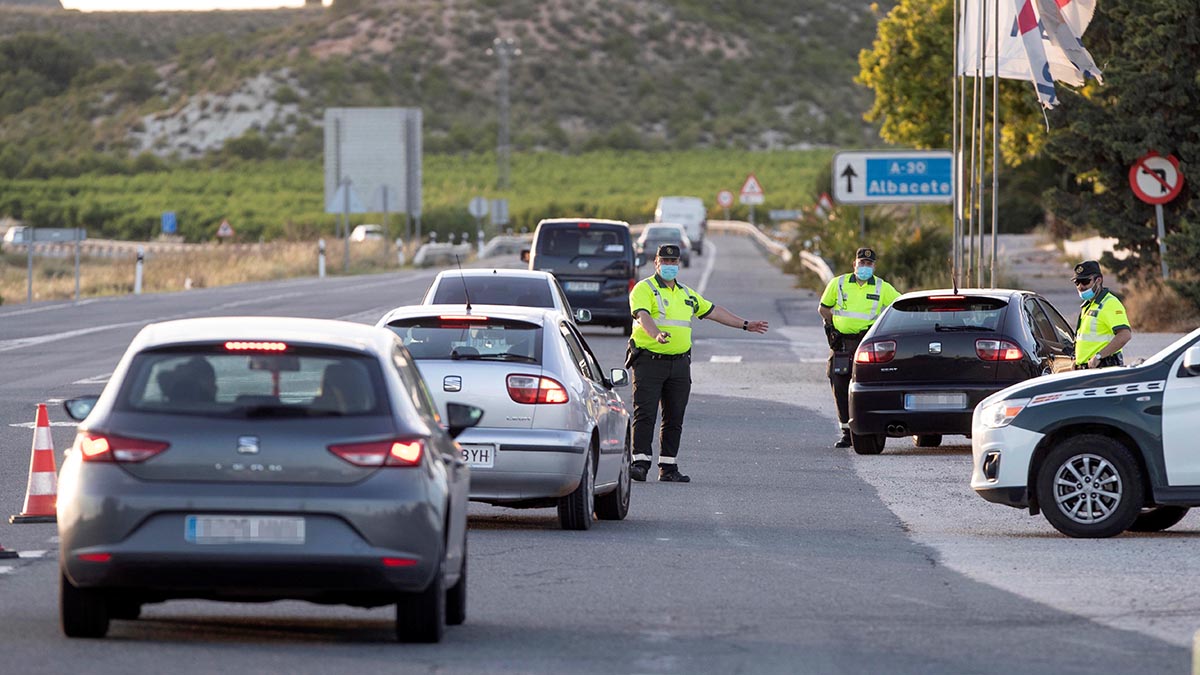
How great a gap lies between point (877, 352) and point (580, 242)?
16.5 meters

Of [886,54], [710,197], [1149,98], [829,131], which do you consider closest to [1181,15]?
[1149,98]

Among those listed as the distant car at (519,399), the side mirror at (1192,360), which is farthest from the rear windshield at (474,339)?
the side mirror at (1192,360)

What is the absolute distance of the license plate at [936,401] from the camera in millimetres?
19047

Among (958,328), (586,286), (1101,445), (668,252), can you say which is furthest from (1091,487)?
(586,286)

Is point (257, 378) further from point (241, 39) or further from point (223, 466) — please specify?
point (241, 39)

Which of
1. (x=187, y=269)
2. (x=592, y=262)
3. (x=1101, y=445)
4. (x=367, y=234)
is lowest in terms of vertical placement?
(x=1101, y=445)

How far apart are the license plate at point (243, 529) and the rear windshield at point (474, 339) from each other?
196 inches

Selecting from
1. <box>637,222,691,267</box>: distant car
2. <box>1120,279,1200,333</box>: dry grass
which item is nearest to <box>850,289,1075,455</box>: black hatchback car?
<box>1120,279,1200,333</box>: dry grass

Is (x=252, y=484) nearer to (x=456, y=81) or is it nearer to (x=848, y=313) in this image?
(x=848, y=313)

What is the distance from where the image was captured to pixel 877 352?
19266mm

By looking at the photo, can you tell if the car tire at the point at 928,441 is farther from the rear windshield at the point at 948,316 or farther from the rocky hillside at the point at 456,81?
the rocky hillside at the point at 456,81

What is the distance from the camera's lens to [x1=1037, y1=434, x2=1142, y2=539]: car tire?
13.6 m

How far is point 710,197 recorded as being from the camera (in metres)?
133

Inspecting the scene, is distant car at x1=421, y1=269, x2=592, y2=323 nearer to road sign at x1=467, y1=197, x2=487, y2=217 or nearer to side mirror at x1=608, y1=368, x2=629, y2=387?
side mirror at x1=608, y1=368, x2=629, y2=387
